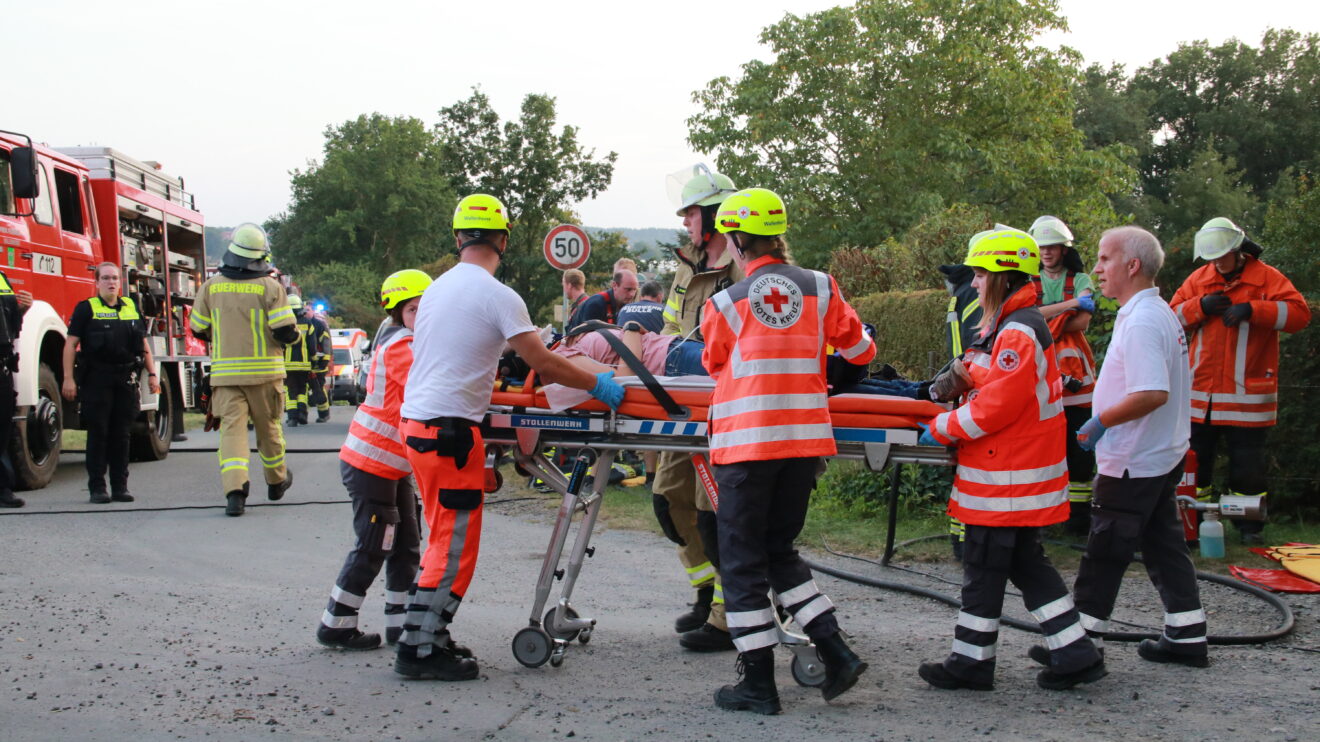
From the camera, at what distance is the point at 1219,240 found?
695 cm

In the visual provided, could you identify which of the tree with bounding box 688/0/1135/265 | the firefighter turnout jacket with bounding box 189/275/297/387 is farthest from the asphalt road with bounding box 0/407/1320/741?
the tree with bounding box 688/0/1135/265

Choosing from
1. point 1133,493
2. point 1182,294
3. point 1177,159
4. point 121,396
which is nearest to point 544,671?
point 1133,493

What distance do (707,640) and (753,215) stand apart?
2.00 metres

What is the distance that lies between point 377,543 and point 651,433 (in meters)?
1.42

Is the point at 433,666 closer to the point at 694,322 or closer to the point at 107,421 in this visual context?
the point at 694,322

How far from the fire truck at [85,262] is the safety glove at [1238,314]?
9363mm

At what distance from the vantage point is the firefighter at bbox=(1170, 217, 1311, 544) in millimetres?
6945

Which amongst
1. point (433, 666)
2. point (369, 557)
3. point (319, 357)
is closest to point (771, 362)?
point (433, 666)

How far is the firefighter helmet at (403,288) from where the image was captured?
534 centimetres

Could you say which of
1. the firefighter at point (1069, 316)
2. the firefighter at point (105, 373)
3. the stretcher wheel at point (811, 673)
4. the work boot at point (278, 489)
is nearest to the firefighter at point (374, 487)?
the stretcher wheel at point (811, 673)

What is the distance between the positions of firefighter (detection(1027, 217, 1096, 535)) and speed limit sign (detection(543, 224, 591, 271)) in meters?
8.77

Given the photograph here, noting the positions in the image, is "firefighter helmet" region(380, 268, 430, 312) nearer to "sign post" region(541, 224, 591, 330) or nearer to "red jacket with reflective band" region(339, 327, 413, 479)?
"red jacket with reflective band" region(339, 327, 413, 479)

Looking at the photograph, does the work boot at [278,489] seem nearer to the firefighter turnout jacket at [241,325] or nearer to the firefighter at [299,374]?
the firefighter turnout jacket at [241,325]

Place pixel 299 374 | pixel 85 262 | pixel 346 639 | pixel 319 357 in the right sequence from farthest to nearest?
pixel 319 357
pixel 299 374
pixel 85 262
pixel 346 639
